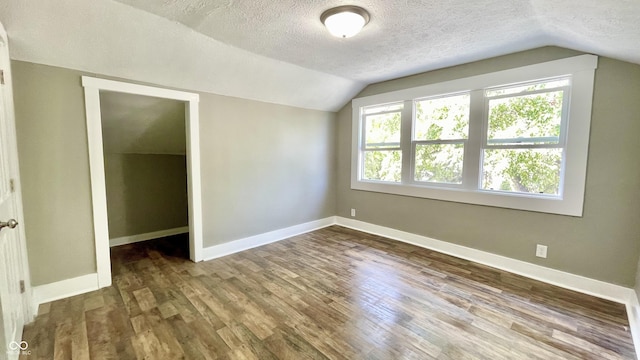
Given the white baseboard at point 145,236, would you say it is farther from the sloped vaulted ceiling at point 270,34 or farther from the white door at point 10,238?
the sloped vaulted ceiling at point 270,34

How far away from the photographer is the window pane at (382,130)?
3.97 metres

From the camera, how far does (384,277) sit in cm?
276

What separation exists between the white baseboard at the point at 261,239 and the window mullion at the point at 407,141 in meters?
1.64

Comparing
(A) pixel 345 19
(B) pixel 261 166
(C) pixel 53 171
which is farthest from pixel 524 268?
(C) pixel 53 171

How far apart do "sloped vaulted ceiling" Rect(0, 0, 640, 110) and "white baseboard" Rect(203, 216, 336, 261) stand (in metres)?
1.94

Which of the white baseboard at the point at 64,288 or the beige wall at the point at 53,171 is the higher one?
the beige wall at the point at 53,171

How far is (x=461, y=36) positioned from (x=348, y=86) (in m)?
1.87

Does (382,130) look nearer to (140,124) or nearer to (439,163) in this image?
(439,163)

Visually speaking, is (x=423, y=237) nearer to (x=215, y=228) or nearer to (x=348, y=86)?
(x=348, y=86)

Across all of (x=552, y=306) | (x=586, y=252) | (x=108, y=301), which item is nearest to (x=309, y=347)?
(x=108, y=301)

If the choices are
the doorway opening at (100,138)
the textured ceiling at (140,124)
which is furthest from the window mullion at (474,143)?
the textured ceiling at (140,124)

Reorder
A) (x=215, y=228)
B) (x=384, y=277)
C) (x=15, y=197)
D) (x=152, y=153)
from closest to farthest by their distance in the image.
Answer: (x=15, y=197) → (x=384, y=277) → (x=215, y=228) → (x=152, y=153)

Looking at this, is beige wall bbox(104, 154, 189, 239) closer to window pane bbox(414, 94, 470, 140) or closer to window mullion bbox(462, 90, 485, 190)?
window pane bbox(414, 94, 470, 140)

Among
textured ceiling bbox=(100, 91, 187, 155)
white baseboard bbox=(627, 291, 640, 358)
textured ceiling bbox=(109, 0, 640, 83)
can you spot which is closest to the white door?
textured ceiling bbox=(100, 91, 187, 155)
